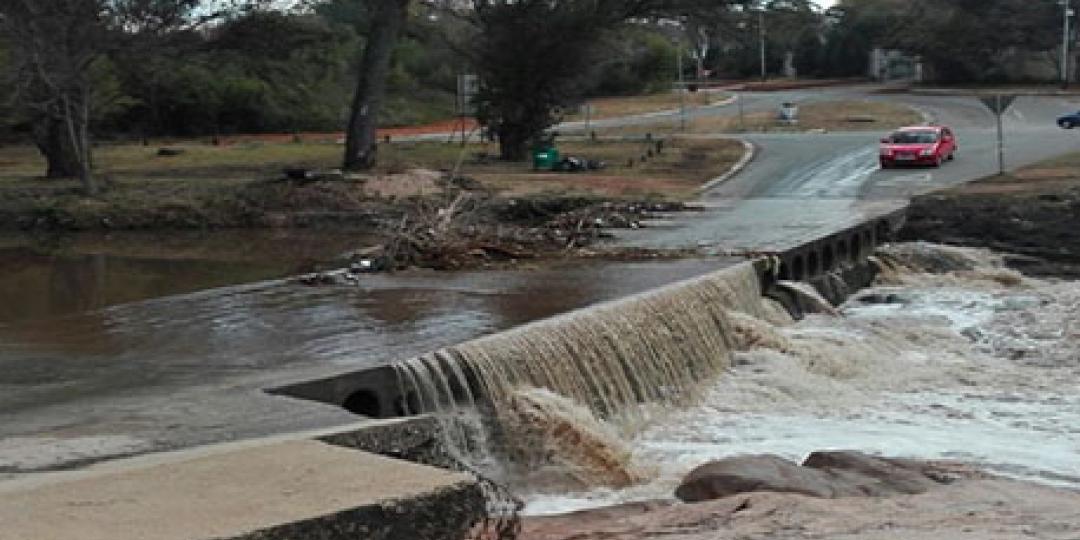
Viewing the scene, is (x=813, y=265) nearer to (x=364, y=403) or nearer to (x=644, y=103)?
(x=364, y=403)

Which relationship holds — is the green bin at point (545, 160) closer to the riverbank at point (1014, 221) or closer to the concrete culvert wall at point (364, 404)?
the riverbank at point (1014, 221)

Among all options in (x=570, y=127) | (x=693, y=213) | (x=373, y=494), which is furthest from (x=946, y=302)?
(x=570, y=127)

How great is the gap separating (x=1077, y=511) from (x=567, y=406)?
5307mm

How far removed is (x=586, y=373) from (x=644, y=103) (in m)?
71.5

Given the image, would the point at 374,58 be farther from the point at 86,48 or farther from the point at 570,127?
the point at 570,127

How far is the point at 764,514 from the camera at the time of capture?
8.01 metres

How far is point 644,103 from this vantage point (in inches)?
3312

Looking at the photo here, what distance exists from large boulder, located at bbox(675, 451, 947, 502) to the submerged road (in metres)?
2.67

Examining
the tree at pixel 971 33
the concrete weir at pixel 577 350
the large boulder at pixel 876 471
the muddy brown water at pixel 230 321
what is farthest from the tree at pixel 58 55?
the tree at pixel 971 33

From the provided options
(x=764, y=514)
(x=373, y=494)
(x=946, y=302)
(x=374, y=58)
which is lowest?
(x=946, y=302)

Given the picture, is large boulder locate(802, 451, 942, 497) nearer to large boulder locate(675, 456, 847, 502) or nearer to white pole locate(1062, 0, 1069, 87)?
large boulder locate(675, 456, 847, 502)

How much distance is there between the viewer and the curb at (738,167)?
3628cm

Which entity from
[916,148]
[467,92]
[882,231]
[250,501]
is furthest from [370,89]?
[250,501]

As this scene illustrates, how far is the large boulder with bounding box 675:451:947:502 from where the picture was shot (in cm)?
997
